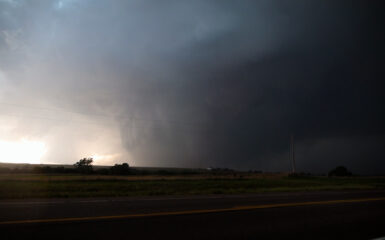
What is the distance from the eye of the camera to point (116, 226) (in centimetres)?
771

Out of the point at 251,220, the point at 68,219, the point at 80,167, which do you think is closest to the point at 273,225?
the point at 251,220

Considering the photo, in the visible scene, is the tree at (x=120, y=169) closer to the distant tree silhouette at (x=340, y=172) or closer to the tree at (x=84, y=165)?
the tree at (x=84, y=165)

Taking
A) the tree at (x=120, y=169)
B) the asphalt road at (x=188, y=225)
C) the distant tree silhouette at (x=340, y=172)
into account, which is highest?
the asphalt road at (x=188, y=225)

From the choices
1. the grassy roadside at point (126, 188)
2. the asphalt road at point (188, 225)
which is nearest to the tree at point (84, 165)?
the grassy roadside at point (126, 188)

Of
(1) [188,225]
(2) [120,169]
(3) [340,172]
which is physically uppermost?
(1) [188,225]

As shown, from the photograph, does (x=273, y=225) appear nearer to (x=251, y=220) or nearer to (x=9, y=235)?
(x=251, y=220)

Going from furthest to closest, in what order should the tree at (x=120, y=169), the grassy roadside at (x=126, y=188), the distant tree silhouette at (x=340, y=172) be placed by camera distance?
the distant tree silhouette at (x=340, y=172), the tree at (x=120, y=169), the grassy roadside at (x=126, y=188)

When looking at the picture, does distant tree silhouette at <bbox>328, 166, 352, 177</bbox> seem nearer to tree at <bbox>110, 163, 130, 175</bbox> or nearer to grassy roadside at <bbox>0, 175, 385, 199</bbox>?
grassy roadside at <bbox>0, 175, 385, 199</bbox>

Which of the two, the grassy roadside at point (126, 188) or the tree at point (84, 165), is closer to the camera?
the grassy roadside at point (126, 188)

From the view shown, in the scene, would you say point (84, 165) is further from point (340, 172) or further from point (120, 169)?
point (340, 172)

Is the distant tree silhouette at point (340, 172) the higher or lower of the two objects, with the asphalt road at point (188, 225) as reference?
lower

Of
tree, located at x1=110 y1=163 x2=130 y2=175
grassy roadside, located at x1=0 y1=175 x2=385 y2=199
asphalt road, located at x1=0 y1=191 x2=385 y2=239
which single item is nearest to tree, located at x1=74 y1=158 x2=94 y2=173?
tree, located at x1=110 y1=163 x2=130 y2=175

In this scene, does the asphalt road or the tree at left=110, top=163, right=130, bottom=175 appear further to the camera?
the tree at left=110, top=163, right=130, bottom=175

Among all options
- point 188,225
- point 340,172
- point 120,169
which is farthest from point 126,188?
point 340,172
